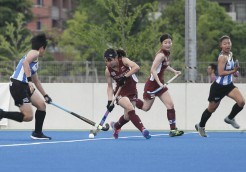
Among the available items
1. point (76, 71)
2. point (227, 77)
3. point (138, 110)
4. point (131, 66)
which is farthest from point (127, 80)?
point (76, 71)

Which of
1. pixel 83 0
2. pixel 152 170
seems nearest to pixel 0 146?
pixel 152 170

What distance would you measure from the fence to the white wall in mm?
1579

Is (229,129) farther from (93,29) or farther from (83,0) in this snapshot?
(83,0)

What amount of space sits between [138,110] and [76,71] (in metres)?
4.05

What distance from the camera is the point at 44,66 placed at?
82.2ft

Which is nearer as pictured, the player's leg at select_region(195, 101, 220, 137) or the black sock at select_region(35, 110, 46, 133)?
the black sock at select_region(35, 110, 46, 133)

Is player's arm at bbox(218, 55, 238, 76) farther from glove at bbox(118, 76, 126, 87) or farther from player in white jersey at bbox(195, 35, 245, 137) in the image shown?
glove at bbox(118, 76, 126, 87)

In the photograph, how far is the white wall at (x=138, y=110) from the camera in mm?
22000

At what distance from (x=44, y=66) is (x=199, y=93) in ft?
15.9

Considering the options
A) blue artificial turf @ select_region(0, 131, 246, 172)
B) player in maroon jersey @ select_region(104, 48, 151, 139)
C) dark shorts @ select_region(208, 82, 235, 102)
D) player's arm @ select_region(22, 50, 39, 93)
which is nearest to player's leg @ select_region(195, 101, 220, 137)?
dark shorts @ select_region(208, 82, 235, 102)

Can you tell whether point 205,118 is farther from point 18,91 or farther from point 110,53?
point 18,91

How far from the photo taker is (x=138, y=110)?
22125 millimetres

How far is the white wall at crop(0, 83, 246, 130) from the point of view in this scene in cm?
2200

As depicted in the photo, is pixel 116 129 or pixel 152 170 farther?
pixel 116 129
